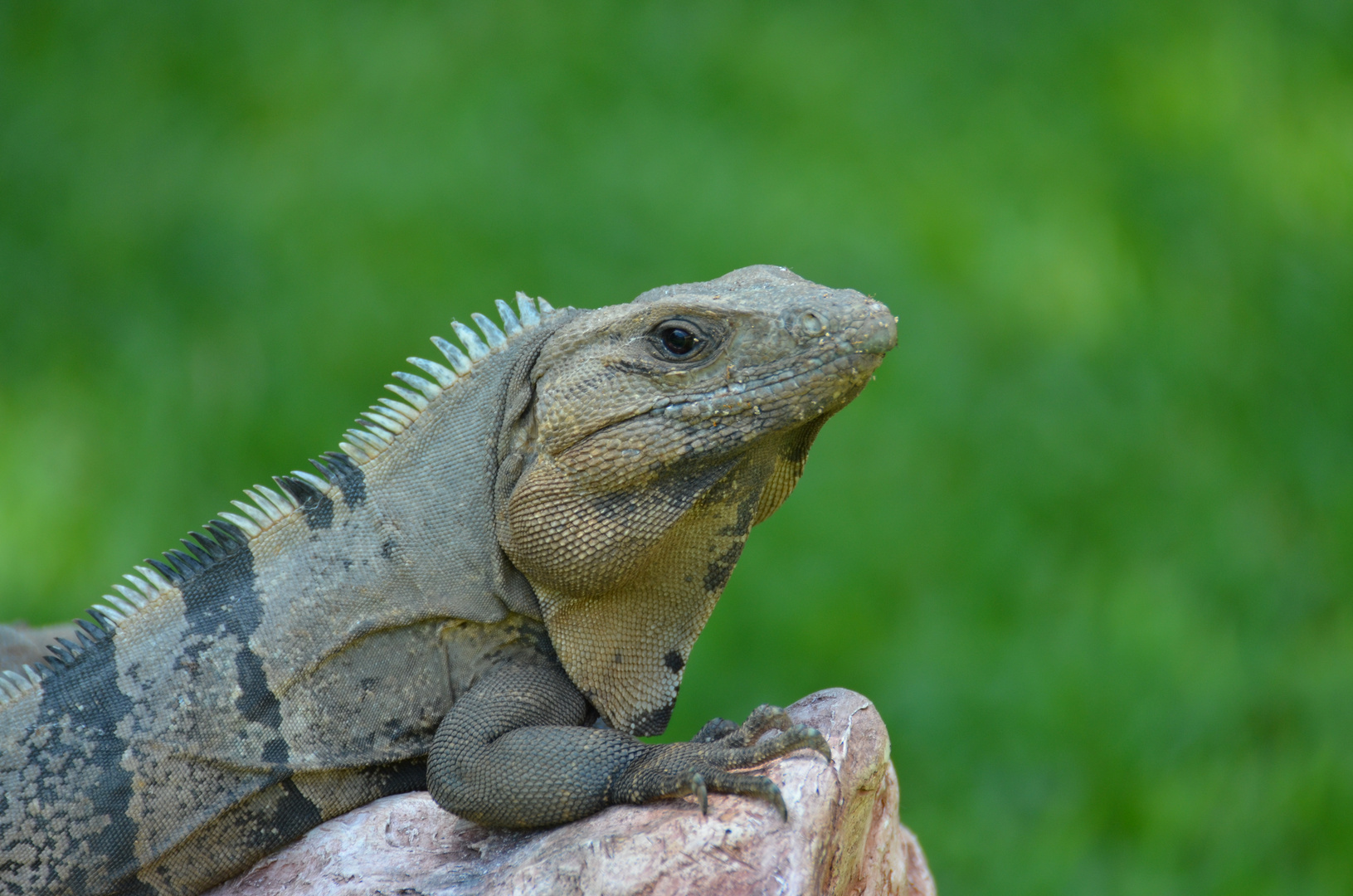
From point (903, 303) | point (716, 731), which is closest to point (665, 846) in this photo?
point (716, 731)

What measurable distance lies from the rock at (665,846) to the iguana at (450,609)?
0.36 feet

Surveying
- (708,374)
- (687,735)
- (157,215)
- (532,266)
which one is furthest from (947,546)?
(157,215)

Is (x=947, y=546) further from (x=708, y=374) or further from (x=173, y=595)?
(x=173, y=595)

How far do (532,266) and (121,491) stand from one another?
2.43 m

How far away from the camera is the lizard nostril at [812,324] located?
312 cm

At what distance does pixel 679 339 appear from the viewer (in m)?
3.22

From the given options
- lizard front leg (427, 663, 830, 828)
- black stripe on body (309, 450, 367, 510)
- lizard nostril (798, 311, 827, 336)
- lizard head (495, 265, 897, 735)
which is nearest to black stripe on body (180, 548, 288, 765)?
black stripe on body (309, 450, 367, 510)

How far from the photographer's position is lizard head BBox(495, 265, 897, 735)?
3.13 metres

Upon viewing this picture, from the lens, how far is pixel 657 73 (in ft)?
27.8

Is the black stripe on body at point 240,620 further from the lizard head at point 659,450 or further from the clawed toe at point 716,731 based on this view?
the clawed toe at point 716,731

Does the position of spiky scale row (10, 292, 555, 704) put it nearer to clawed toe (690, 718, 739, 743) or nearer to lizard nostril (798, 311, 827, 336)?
lizard nostril (798, 311, 827, 336)

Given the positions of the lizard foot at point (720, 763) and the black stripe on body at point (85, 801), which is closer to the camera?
the lizard foot at point (720, 763)

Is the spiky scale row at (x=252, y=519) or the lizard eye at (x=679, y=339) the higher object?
the lizard eye at (x=679, y=339)

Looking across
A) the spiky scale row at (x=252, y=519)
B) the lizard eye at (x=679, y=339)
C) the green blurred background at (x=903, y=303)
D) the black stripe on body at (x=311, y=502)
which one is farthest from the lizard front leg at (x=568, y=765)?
the green blurred background at (x=903, y=303)
